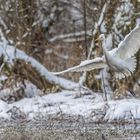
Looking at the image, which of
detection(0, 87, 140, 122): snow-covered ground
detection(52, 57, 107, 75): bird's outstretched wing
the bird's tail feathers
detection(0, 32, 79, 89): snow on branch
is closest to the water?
detection(0, 87, 140, 122): snow-covered ground

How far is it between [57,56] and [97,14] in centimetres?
470

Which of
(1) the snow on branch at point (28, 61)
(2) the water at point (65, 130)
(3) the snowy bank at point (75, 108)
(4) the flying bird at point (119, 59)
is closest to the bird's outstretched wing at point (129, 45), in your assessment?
(4) the flying bird at point (119, 59)

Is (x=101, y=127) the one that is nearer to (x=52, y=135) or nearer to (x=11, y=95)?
(x=52, y=135)

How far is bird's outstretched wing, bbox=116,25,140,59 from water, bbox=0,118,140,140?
1444 millimetres

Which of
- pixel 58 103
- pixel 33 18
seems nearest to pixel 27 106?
pixel 58 103

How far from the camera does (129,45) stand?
1088cm

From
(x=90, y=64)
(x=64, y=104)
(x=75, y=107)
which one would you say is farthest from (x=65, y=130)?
(x=64, y=104)

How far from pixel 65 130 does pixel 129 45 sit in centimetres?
249

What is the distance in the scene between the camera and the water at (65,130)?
8.06m

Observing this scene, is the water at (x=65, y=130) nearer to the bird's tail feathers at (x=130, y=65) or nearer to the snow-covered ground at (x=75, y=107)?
the snow-covered ground at (x=75, y=107)

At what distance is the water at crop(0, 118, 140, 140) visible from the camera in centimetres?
806

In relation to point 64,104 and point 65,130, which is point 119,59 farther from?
point 65,130

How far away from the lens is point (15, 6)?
1419 centimetres

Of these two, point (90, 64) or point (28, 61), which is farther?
point (28, 61)
